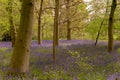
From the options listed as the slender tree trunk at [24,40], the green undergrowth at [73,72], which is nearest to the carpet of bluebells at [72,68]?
the green undergrowth at [73,72]

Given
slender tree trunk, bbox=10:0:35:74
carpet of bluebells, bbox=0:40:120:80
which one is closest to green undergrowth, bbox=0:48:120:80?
carpet of bluebells, bbox=0:40:120:80

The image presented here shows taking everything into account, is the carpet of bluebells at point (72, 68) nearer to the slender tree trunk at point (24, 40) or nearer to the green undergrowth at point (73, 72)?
the green undergrowth at point (73, 72)

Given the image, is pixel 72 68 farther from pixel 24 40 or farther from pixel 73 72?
pixel 24 40

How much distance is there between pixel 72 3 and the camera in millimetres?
27141

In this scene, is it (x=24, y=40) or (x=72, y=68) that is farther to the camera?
(x=72, y=68)

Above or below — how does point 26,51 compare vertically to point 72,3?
below

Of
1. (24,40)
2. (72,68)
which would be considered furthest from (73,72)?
(24,40)

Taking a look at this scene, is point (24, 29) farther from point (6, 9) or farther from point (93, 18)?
point (93, 18)

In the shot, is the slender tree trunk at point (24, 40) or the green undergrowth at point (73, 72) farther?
the slender tree trunk at point (24, 40)

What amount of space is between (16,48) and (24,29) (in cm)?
62

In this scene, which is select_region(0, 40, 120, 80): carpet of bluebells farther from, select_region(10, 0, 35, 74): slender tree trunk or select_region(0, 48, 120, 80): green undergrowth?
select_region(10, 0, 35, 74): slender tree trunk

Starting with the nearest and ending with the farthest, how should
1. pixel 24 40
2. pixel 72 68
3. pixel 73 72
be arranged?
pixel 73 72, pixel 24 40, pixel 72 68

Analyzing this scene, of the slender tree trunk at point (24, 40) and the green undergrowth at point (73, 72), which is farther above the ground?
the slender tree trunk at point (24, 40)

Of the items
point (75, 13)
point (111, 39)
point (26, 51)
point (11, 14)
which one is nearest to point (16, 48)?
point (26, 51)
